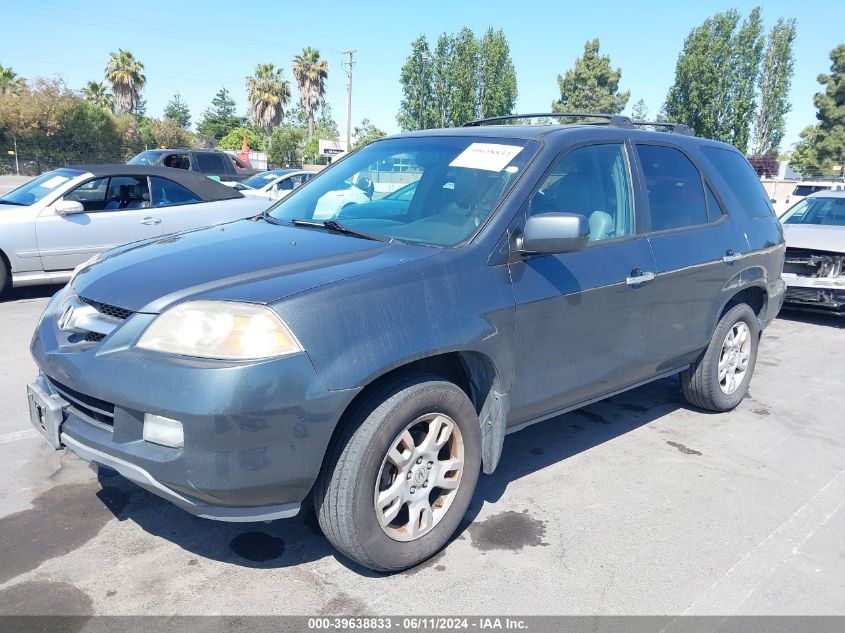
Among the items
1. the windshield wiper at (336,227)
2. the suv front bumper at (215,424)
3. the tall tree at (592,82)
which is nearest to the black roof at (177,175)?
the windshield wiper at (336,227)

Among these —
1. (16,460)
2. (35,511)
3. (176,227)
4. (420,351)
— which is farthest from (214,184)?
(420,351)

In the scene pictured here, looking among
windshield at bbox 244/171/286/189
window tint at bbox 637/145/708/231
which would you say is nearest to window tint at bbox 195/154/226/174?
windshield at bbox 244/171/286/189

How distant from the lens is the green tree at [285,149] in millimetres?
50156

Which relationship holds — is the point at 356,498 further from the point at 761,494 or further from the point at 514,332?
the point at 761,494

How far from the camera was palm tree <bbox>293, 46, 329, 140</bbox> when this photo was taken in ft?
196

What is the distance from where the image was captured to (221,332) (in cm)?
249

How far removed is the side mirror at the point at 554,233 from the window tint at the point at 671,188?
118 cm

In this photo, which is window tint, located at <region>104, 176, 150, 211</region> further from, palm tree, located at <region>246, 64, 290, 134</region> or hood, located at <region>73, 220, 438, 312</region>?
palm tree, located at <region>246, 64, 290, 134</region>

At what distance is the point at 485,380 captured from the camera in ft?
10.4

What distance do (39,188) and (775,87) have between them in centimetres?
5230

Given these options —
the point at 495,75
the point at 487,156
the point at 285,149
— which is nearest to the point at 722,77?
the point at 495,75

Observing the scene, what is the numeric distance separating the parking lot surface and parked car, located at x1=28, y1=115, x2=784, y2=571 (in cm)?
32

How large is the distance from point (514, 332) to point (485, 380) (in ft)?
0.84

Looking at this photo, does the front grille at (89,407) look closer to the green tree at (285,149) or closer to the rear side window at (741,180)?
the rear side window at (741,180)
